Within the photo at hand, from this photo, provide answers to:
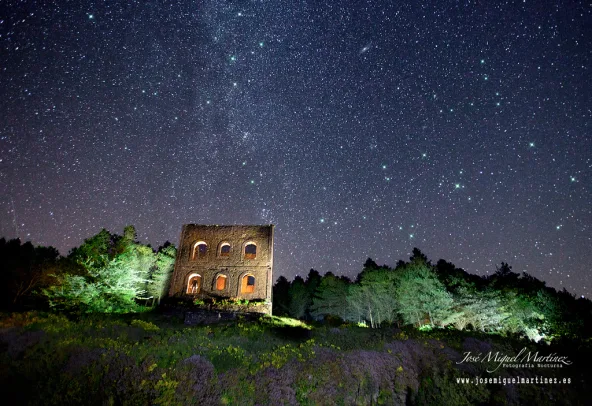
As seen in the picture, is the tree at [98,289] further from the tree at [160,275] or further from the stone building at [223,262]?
the tree at [160,275]

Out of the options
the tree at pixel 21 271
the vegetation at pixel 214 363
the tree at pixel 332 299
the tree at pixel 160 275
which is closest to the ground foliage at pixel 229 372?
the vegetation at pixel 214 363

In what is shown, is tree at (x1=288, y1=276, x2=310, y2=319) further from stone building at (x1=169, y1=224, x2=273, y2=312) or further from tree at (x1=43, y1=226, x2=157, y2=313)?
tree at (x1=43, y1=226, x2=157, y2=313)

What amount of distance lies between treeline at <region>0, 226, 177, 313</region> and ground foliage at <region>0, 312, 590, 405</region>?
4470 millimetres

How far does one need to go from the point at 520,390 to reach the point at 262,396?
38.5ft

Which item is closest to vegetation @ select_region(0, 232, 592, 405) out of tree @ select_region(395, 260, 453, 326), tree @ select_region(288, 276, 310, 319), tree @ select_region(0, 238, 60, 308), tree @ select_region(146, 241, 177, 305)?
tree @ select_region(0, 238, 60, 308)

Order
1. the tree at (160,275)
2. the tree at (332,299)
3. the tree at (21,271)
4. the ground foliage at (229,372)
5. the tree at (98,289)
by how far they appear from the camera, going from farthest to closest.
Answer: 1. the tree at (332,299)
2. the tree at (160,275)
3. the tree at (21,271)
4. the tree at (98,289)
5. the ground foliage at (229,372)

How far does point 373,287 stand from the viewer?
130ft

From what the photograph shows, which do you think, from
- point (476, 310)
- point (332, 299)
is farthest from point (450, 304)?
point (332, 299)

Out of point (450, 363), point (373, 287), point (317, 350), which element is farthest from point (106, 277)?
point (373, 287)

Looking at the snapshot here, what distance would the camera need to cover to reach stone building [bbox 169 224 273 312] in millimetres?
29328

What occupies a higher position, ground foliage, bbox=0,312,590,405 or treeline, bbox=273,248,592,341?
treeline, bbox=273,248,592,341

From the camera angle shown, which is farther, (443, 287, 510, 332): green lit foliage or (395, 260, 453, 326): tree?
(395, 260, 453, 326): tree

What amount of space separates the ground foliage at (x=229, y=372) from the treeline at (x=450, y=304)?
47.7ft

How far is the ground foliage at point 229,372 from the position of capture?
246 inches
